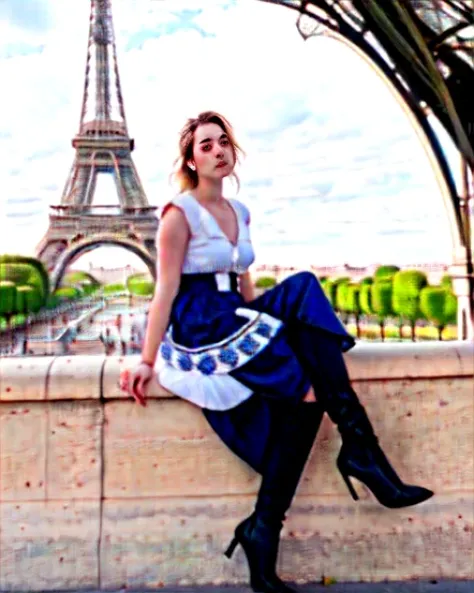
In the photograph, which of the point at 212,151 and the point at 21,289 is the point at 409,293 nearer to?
the point at 21,289

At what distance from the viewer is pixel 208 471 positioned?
3295 millimetres

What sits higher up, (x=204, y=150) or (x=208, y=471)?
(x=204, y=150)

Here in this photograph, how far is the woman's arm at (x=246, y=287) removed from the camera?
3.21 meters

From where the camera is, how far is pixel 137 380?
10.4 feet

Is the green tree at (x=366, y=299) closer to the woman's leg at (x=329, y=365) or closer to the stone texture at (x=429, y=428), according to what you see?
the stone texture at (x=429, y=428)

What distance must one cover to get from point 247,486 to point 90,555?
0.74 metres

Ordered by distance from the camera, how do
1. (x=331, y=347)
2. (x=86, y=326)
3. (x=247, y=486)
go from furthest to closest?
(x=86, y=326)
(x=247, y=486)
(x=331, y=347)

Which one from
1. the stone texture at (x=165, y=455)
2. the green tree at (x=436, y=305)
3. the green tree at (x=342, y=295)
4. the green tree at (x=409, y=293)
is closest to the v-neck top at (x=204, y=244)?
the stone texture at (x=165, y=455)

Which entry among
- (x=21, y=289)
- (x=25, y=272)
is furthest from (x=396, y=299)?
(x=25, y=272)

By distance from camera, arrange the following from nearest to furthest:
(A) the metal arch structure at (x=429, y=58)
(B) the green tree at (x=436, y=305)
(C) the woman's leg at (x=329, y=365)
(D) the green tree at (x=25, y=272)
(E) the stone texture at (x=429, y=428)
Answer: (C) the woman's leg at (x=329, y=365), (E) the stone texture at (x=429, y=428), (A) the metal arch structure at (x=429, y=58), (B) the green tree at (x=436, y=305), (D) the green tree at (x=25, y=272)

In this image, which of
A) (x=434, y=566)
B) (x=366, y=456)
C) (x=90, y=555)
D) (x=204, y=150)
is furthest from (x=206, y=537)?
(x=204, y=150)

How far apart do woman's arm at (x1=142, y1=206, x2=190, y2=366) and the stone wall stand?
0.34 meters

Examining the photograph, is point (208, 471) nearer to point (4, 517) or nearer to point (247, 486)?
point (247, 486)

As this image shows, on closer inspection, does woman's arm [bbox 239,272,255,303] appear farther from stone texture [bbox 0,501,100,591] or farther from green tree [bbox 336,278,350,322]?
green tree [bbox 336,278,350,322]
